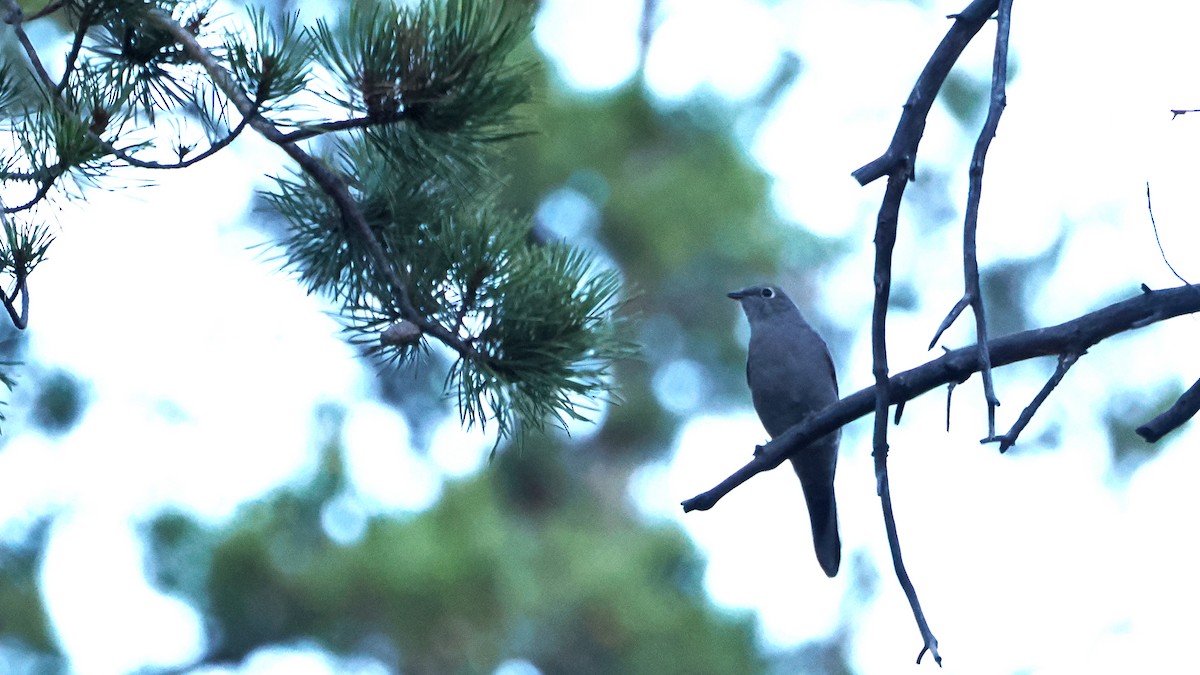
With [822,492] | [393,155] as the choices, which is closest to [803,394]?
[822,492]

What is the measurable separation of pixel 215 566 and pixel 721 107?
3.45 meters

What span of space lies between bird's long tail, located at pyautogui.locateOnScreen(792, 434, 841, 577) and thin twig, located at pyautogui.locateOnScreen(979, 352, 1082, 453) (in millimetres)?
1696

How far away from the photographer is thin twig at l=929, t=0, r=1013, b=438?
42.8 inches

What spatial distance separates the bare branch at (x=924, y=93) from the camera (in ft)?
3.95

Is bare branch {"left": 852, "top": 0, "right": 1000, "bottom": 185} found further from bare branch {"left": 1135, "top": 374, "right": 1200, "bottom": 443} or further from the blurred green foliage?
the blurred green foliage

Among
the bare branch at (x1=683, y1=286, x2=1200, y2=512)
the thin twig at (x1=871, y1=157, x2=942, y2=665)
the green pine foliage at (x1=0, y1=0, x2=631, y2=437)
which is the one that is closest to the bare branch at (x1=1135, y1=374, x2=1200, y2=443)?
the bare branch at (x1=683, y1=286, x2=1200, y2=512)

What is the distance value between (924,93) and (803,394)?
6.34 ft

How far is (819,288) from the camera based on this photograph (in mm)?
7867

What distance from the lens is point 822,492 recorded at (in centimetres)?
307

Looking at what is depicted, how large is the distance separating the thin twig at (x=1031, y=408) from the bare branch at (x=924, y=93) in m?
0.26

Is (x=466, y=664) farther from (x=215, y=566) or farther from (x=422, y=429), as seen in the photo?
(x=422, y=429)

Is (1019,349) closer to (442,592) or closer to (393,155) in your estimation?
(393,155)

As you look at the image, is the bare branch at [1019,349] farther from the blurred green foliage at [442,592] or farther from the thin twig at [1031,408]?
the blurred green foliage at [442,592]

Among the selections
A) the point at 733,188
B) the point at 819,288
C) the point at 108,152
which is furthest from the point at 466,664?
the point at 819,288
